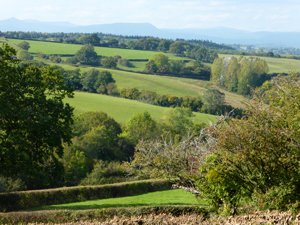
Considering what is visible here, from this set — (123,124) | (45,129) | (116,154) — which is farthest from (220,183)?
(123,124)

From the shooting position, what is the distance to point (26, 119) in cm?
1806

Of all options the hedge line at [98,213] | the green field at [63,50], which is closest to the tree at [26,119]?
the hedge line at [98,213]

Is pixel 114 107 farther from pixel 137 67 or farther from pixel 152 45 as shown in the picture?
pixel 152 45

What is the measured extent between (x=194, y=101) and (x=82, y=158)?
5403 centimetres

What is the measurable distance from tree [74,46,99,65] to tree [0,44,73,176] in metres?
97.3

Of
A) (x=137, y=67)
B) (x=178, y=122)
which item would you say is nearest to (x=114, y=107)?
(x=178, y=122)

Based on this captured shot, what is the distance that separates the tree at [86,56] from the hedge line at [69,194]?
9607cm

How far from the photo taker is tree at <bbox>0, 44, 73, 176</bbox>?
1752 cm

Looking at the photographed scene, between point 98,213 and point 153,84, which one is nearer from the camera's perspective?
point 98,213

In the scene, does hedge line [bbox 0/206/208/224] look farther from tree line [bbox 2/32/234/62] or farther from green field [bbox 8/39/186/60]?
tree line [bbox 2/32/234/62]

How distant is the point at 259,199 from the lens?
10.7 meters

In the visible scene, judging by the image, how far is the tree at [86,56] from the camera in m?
115

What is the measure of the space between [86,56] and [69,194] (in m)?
102

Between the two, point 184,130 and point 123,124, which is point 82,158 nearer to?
point 123,124
